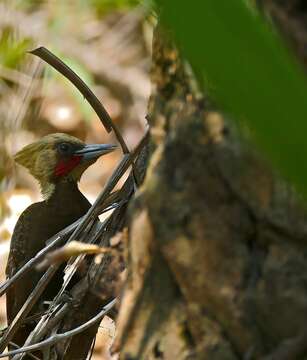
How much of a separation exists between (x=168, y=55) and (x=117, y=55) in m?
6.33

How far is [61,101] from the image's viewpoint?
24.6 ft

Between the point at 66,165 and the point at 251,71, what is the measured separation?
329 centimetres

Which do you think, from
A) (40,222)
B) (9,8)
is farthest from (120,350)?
(9,8)

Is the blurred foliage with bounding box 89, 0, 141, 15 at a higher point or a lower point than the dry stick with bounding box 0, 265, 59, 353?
higher

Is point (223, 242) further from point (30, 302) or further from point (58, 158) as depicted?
point (58, 158)

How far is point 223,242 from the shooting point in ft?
4.37

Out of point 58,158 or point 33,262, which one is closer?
point 33,262

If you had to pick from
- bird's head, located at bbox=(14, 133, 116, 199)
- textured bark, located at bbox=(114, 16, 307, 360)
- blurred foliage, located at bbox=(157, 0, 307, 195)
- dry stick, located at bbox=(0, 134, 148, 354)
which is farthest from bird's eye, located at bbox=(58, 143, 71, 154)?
blurred foliage, located at bbox=(157, 0, 307, 195)

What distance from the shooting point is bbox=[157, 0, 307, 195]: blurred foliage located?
0.72m

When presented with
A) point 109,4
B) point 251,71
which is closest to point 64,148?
point 109,4

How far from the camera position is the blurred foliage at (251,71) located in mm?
721

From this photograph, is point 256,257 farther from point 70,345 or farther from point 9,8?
point 9,8

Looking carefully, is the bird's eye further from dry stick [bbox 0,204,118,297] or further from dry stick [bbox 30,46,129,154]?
dry stick [bbox 30,46,129,154]

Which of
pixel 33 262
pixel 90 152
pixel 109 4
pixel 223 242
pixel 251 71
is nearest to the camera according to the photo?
pixel 251 71
